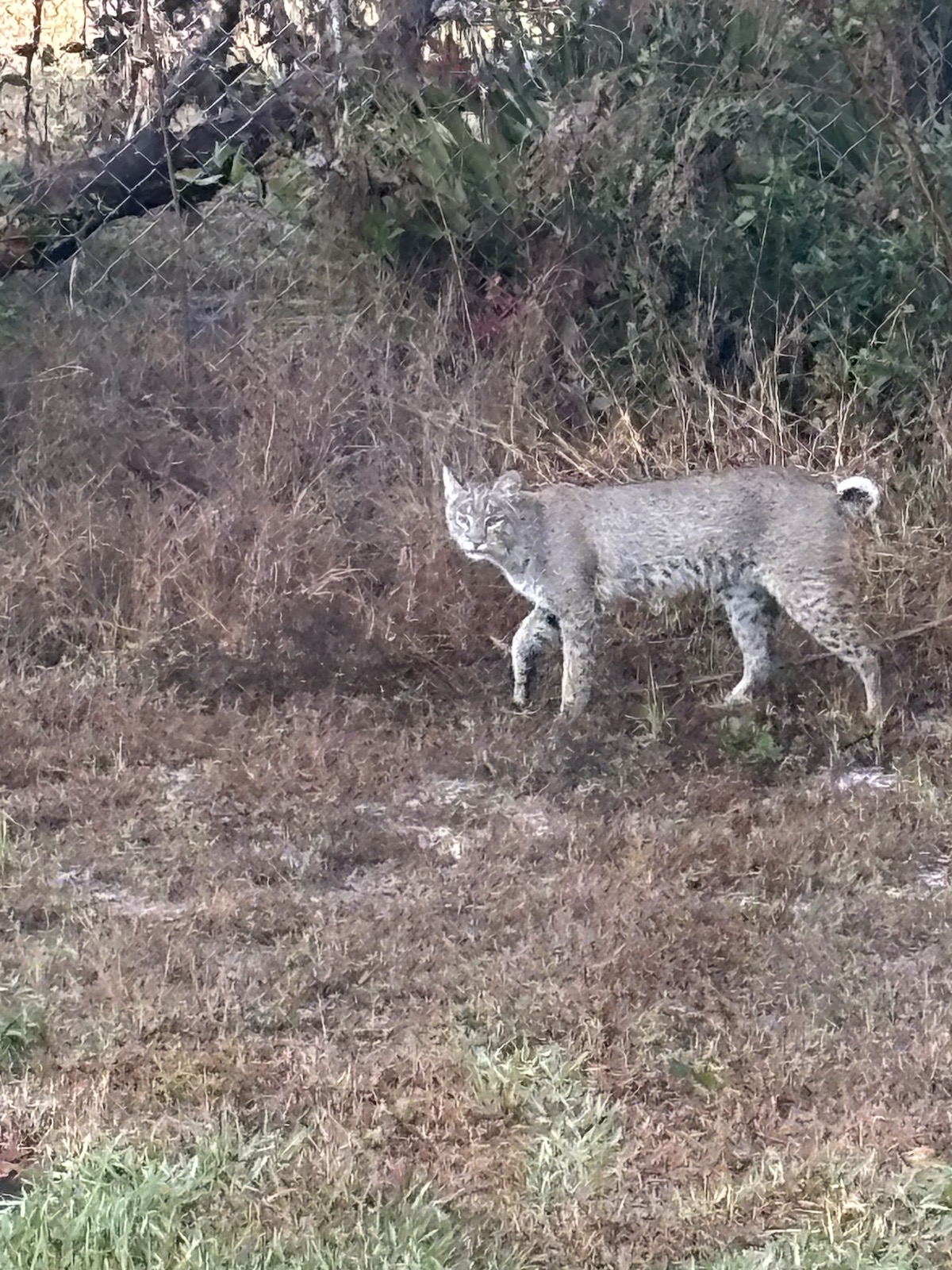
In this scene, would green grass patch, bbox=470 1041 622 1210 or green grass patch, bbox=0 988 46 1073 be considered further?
green grass patch, bbox=0 988 46 1073

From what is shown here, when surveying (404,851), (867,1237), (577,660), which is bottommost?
(867,1237)

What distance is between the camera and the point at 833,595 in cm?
546

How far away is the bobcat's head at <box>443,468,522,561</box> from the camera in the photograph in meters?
5.62

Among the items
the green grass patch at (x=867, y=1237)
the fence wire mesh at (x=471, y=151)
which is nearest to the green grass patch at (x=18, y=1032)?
the green grass patch at (x=867, y=1237)

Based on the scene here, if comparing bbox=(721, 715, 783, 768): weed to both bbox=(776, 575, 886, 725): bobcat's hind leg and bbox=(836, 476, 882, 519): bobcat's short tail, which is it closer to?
bbox=(776, 575, 886, 725): bobcat's hind leg

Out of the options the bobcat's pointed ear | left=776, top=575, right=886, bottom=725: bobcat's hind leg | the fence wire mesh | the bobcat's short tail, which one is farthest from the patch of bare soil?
the fence wire mesh

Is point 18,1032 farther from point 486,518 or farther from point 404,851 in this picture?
point 486,518

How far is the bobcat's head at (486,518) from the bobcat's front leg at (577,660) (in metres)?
0.36

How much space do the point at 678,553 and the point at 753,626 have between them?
0.41 m

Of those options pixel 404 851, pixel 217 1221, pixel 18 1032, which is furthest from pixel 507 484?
pixel 217 1221

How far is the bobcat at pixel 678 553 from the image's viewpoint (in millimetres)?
5484

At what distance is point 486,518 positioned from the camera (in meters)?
5.63

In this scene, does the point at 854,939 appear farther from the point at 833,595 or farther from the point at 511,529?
the point at 511,529

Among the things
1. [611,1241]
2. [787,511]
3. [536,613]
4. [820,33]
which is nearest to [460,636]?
[536,613]
